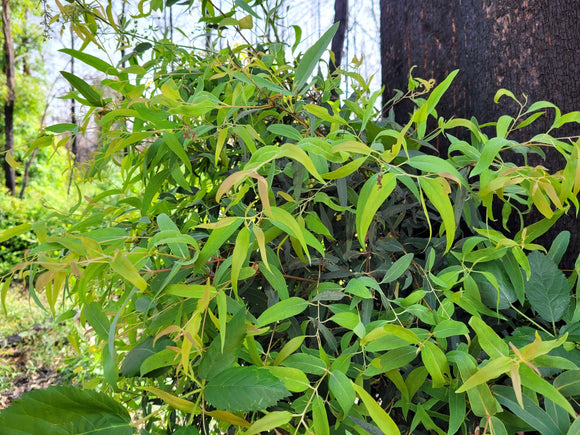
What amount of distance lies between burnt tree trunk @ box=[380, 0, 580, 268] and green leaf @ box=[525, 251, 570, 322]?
18cm

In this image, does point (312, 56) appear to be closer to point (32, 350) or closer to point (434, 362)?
point (434, 362)

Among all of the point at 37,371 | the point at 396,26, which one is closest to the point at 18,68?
the point at 37,371

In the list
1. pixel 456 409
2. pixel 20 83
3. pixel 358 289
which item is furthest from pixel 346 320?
pixel 20 83

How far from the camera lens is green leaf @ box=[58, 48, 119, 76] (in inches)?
19.8

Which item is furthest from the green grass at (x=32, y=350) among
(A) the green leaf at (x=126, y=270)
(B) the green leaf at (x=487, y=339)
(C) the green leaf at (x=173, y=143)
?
(B) the green leaf at (x=487, y=339)

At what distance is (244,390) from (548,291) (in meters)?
0.37

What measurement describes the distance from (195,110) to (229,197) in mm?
137

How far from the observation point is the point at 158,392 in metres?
0.34

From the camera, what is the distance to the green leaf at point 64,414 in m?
0.35

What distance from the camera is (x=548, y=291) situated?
19.0 inches

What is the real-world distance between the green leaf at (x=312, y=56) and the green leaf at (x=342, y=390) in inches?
11.6

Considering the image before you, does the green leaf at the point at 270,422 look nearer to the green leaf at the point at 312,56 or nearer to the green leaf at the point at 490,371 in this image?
the green leaf at the point at 490,371

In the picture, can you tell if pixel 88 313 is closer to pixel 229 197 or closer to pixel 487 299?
pixel 229 197

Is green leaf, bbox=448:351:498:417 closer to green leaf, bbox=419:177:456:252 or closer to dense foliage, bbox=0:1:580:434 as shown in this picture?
dense foliage, bbox=0:1:580:434
